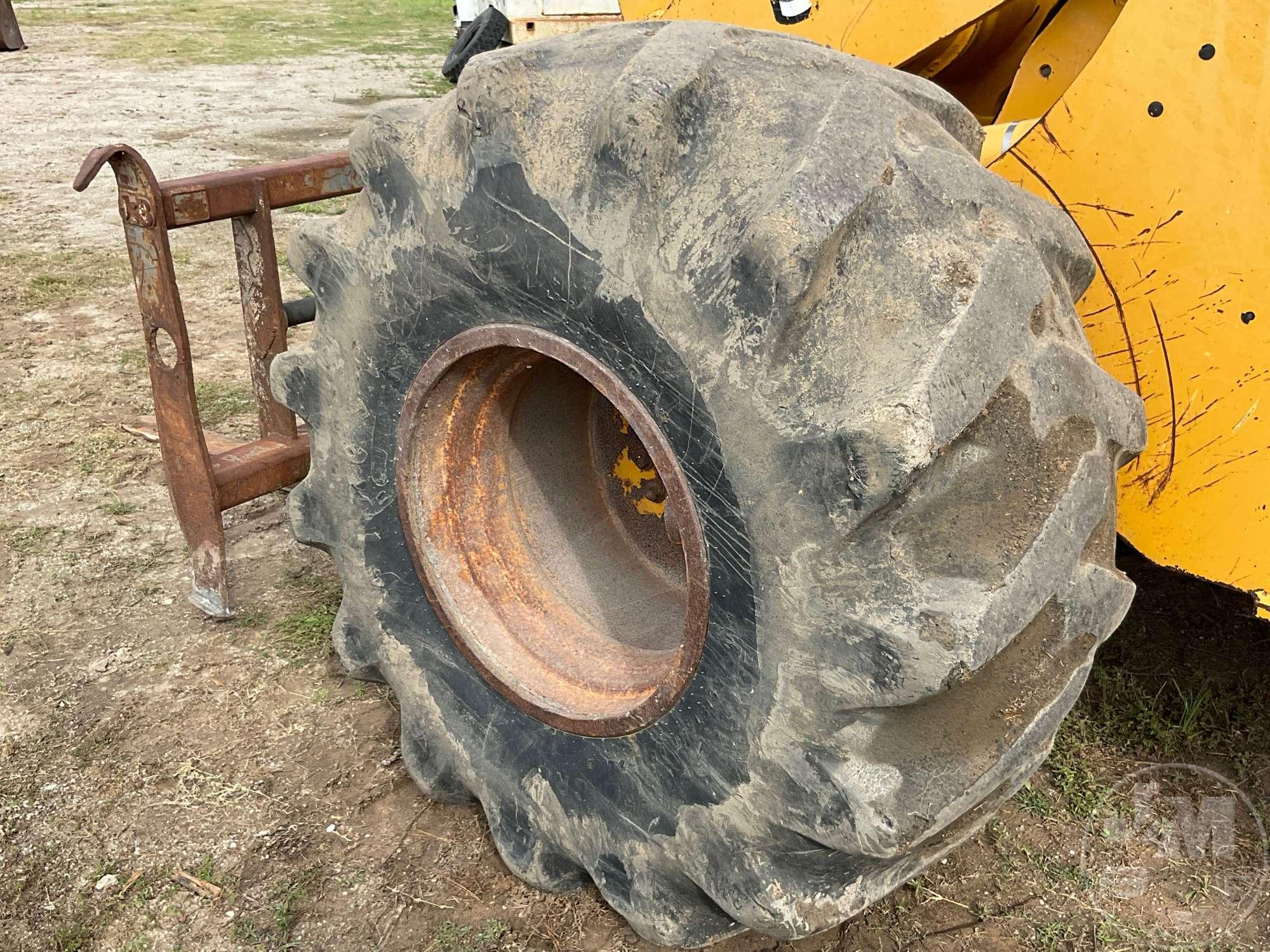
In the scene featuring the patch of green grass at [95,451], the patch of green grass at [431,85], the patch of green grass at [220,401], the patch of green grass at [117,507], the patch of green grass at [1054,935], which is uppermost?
the patch of green grass at [1054,935]

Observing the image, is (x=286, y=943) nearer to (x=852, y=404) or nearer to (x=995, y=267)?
(x=852, y=404)

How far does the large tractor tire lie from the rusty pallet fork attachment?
2.38 ft

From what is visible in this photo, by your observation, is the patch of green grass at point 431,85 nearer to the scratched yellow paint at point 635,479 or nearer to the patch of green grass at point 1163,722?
the scratched yellow paint at point 635,479

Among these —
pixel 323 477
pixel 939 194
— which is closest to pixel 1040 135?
pixel 939 194

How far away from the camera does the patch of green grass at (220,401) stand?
12.2ft

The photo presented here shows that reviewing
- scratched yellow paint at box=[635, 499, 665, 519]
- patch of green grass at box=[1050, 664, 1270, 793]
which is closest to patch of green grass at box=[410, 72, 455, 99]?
scratched yellow paint at box=[635, 499, 665, 519]

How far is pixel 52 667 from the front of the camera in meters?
2.50

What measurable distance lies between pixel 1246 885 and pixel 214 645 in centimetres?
221

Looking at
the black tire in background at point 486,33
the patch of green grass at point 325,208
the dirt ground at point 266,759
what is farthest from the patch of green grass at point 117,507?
the black tire in background at point 486,33

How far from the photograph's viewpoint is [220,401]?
3.85 m

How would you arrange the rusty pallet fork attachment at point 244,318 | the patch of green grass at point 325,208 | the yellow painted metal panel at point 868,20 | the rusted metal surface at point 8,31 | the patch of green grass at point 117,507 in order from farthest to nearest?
the patch of green grass at point 325,208
the rusted metal surface at point 8,31
the patch of green grass at point 117,507
the rusty pallet fork attachment at point 244,318
the yellow painted metal panel at point 868,20

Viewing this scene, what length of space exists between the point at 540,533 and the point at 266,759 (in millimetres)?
767

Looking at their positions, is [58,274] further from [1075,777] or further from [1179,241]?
[1179,241]

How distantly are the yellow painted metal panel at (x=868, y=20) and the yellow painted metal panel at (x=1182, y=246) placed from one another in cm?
29
